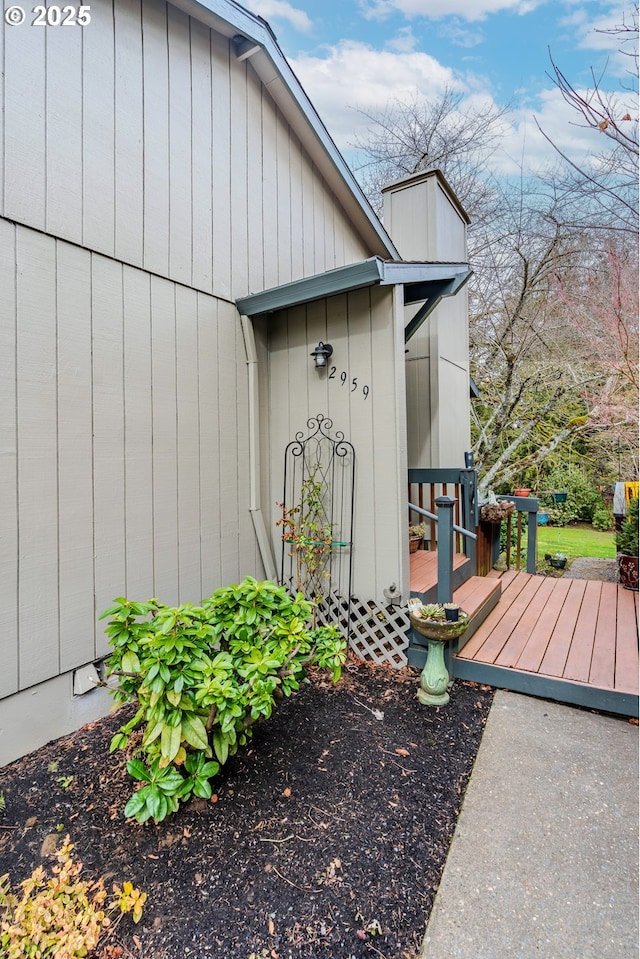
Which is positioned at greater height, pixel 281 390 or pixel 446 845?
pixel 281 390

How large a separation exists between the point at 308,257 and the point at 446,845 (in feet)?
16.5

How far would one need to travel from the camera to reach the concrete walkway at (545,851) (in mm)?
1604

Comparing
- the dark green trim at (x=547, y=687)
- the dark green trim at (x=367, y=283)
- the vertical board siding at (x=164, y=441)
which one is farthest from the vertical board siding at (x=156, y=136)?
the dark green trim at (x=547, y=687)

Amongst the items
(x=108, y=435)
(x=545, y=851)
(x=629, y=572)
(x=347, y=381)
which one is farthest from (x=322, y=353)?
(x=629, y=572)

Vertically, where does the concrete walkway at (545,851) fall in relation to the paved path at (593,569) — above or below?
below

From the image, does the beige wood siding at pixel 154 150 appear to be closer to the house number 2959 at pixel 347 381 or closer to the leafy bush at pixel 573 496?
the house number 2959 at pixel 347 381

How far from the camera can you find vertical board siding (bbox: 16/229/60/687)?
256cm

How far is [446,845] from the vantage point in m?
1.98

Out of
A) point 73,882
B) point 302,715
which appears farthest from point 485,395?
point 73,882

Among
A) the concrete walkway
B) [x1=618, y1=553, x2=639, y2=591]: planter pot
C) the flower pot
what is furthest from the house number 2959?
[x1=618, y1=553, x2=639, y2=591]: planter pot

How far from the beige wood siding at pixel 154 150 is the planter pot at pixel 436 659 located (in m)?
3.13

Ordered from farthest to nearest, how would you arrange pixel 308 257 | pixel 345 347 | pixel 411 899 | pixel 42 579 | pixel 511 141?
pixel 511 141 < pixel 308 257 < pixel 345 347 < pixel 42 579 < pixel 411 899

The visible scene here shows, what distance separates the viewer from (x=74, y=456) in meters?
2.79

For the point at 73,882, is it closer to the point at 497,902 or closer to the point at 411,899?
the point at 411,899
